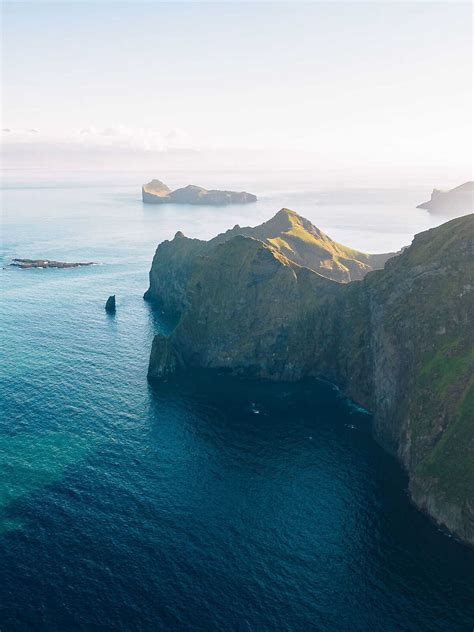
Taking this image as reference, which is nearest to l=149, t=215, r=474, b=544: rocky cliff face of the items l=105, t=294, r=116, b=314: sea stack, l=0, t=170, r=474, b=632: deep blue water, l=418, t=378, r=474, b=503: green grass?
l=418, t=378, r=474, b=503: green grass

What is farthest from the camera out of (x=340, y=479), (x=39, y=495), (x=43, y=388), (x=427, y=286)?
(x=43, y=388)

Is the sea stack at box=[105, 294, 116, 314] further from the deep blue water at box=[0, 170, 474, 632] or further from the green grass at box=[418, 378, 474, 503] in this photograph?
the green grass at box=[418, 378, 474, 503]

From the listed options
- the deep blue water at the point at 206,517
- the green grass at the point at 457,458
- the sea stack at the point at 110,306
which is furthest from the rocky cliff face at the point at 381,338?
the sea stack at the point at 110,306

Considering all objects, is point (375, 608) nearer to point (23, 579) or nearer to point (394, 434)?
point (394, 434)

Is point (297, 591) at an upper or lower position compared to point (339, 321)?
lower

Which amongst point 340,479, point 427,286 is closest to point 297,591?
point 340,479

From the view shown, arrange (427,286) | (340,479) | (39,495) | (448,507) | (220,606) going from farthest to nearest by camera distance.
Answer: (427,286) → (340,479) → (39,495) → (448,507) → (220,606)

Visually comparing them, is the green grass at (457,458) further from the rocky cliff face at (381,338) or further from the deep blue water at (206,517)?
the deep blue water at (206,517)

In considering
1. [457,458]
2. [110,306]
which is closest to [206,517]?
[457,458]
